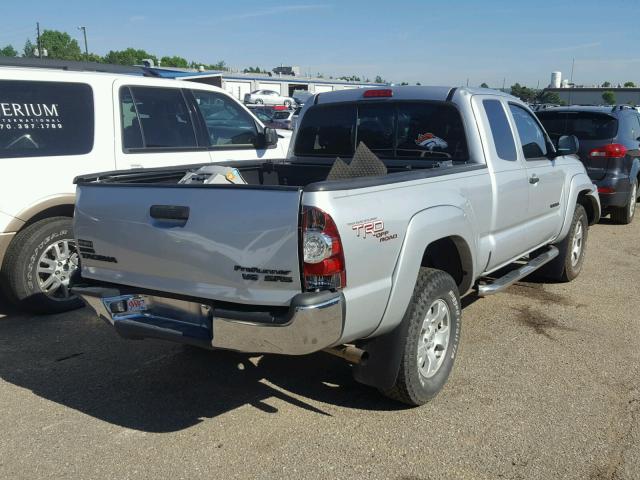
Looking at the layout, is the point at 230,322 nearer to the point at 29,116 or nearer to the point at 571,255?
the point at 29,116

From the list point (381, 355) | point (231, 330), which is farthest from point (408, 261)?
point (231, 330)

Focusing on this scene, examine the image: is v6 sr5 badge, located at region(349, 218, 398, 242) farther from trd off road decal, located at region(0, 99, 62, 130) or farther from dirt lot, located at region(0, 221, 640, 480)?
trd off road decal, located at region(0, 99, 62, 130)

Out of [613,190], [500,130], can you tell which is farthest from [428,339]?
[613,190]

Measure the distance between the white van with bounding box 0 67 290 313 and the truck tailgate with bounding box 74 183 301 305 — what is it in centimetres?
177

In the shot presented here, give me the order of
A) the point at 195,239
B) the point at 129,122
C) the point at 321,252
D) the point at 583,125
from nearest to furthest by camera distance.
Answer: the point at 321,252 → the point at 195,239 → the point at 129,122 → the point at 583,125

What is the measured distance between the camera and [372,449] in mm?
3314

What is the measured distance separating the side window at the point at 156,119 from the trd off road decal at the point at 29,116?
647 mm

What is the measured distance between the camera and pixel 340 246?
2906 millimetres

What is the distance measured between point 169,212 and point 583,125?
8000 mm

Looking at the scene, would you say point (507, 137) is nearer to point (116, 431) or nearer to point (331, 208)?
point (331, 208)

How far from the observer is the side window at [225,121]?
6645mm

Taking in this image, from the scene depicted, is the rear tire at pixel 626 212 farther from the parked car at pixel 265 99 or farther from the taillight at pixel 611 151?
the parked car at pixel 265 99

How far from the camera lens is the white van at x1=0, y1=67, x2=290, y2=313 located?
509 cm

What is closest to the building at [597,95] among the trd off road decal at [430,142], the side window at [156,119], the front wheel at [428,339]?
the side window at [156,119]
